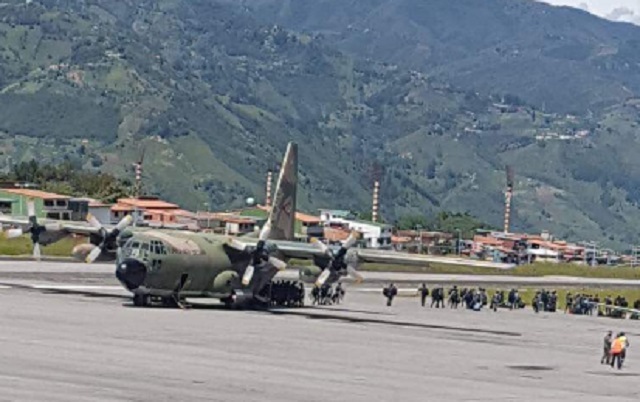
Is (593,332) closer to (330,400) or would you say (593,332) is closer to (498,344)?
(498,344)

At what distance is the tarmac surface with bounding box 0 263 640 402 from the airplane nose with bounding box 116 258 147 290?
4.02 ft

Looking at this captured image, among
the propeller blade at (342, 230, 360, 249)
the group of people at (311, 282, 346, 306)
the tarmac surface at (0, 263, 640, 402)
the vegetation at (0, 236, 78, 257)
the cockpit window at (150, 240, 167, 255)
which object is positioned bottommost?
the tarmac surface at (0, 263, 640, 402)

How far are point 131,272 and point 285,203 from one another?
14.6 metres

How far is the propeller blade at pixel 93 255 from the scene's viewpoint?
64500mm

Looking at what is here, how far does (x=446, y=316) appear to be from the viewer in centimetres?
7462

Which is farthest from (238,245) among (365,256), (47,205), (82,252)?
(47,205)

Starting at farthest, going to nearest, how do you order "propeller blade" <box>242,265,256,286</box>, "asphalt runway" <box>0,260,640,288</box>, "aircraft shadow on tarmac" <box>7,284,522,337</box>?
"asphalt runway" <box>0,260,640,288</box>, "aircraft shadow on tarmac" <box>7,284,522,337</box>, "propeller blade" <box>242,265,256,286</box>

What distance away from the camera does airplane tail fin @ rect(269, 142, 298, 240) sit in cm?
6981

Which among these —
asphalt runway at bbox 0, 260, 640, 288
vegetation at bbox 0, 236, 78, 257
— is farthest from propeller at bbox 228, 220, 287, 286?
vegetation at bbox 0, 236, 78, 257

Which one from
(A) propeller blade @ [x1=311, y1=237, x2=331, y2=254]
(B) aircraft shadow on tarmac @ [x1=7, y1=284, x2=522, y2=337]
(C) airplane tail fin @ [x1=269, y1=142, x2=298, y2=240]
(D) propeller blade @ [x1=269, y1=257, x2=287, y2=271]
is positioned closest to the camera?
(B) aircraft shadow on tarmac @ [x1=7, y1=284, x2=522, y2=337]

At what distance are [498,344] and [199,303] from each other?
17770 millimetres

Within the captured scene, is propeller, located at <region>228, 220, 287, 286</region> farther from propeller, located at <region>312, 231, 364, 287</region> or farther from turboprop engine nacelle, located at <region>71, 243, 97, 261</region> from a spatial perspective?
turboprop engine nacelle, located at <region>71, 243, 97, 261</region>

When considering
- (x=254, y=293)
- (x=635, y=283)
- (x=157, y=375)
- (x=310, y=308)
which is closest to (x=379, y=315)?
(x=310, y=308)

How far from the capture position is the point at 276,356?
44.1 metres
